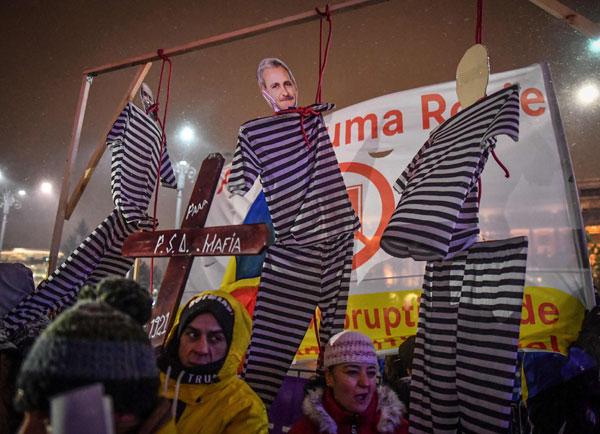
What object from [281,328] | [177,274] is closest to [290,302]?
[281,328]

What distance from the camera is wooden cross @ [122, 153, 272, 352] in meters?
2.13

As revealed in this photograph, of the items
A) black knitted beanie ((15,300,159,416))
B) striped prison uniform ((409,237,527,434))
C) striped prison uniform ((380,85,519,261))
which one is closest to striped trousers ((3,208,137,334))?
striped prison uniform ((380,85,519,261))

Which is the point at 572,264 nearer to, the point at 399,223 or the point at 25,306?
the point at 399,223

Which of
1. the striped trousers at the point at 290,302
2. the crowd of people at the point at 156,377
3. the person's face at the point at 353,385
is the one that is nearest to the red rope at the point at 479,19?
the striped trousers at the point at 290,302

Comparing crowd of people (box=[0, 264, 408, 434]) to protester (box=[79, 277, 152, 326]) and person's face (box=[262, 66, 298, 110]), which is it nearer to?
protester (box=[79, 277, 152, 326])

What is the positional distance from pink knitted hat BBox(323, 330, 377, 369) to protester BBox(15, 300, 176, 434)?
1.40 meters

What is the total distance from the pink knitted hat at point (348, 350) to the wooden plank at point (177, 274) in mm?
914

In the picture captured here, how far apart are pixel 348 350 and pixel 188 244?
42.9 inches

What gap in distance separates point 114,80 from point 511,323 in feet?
19.9

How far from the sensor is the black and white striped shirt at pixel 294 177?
7.95 ft

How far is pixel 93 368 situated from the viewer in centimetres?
79

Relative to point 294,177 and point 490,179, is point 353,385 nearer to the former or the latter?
point 294,177

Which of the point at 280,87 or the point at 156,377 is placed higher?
the point at 280,87

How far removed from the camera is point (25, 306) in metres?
2.81
